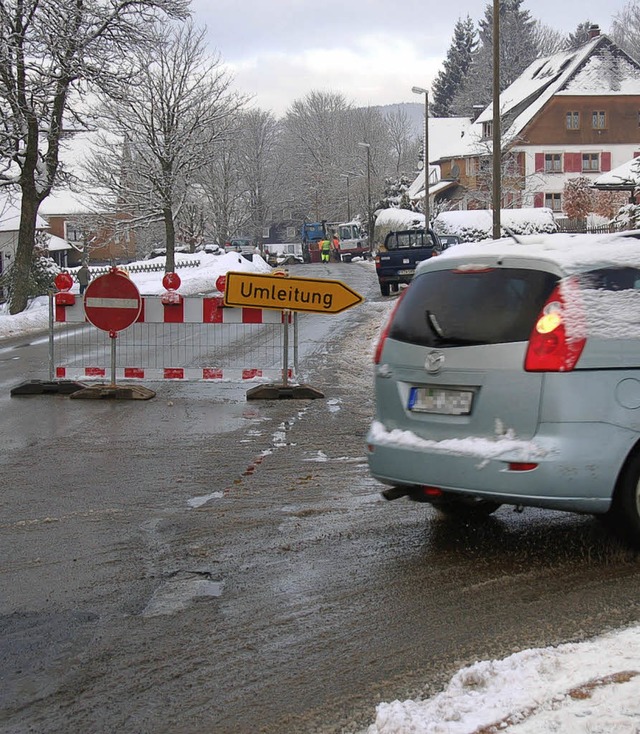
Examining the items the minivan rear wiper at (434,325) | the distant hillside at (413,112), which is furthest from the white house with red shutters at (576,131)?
the minivan rear wiper at (434,325)

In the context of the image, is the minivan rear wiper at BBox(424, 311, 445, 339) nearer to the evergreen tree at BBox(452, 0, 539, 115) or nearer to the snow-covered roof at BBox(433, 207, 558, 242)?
the snow-covered roof at BBox(433, 207, 558, 242)

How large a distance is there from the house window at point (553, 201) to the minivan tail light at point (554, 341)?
66.1 m

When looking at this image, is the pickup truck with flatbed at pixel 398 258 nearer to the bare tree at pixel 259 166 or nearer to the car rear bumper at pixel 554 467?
the car rear bumper at pixel 554 467

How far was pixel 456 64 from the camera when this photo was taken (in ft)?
391

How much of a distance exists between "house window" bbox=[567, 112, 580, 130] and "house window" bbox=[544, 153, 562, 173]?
1994 mm

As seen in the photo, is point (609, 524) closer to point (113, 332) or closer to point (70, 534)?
point (70, 534)

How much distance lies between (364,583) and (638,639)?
1528 millimetres

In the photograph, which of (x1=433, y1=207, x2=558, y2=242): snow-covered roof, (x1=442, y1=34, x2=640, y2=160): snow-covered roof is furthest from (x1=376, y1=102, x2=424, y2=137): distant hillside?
(x1=433, y1=207, x2=558, y2=242): snow-covered roof

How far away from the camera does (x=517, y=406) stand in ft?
18.0

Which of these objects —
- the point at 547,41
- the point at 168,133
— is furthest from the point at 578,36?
the point at 168,133

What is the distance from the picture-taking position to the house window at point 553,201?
6931cm

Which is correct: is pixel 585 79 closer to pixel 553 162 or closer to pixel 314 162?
pixel 553 162

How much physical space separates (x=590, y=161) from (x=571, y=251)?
223 feet

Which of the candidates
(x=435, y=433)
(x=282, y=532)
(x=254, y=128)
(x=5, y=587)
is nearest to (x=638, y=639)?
(x=435, y=433)
